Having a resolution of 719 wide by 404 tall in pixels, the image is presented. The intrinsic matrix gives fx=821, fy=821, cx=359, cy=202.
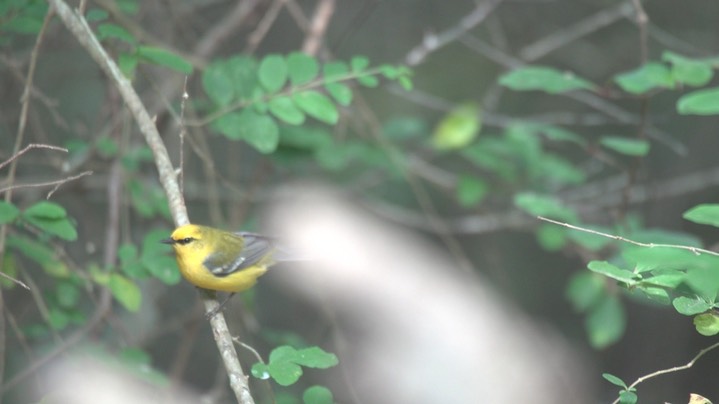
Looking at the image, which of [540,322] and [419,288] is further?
[540,322]

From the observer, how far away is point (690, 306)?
2.12m

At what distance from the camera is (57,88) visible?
577 centimetres

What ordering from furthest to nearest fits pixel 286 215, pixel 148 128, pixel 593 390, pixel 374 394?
pixel 593 390 → pixel 374 394 → pixel 286 215 → pixel 148 128

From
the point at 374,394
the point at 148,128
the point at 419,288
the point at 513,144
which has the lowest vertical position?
the point at 374,394

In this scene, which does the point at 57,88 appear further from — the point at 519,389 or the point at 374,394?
the point at 519,389

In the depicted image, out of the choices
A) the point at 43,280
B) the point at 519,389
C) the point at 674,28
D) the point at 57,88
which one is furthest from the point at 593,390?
the point at 57,88

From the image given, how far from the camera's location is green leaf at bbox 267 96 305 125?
3.13 m

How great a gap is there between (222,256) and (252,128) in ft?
1.68

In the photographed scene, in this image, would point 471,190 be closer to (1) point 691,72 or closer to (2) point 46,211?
(1) point 691,72

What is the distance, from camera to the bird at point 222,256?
117 inches

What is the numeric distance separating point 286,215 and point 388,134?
1246 millimetres

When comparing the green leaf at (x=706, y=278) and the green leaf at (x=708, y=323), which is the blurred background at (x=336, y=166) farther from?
the green leaf at (x=706, y=278)

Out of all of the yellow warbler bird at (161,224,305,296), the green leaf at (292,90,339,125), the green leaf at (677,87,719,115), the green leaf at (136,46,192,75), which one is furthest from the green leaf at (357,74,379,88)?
the green leaf at (677,87,719,115)

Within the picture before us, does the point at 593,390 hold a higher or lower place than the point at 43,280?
lower
